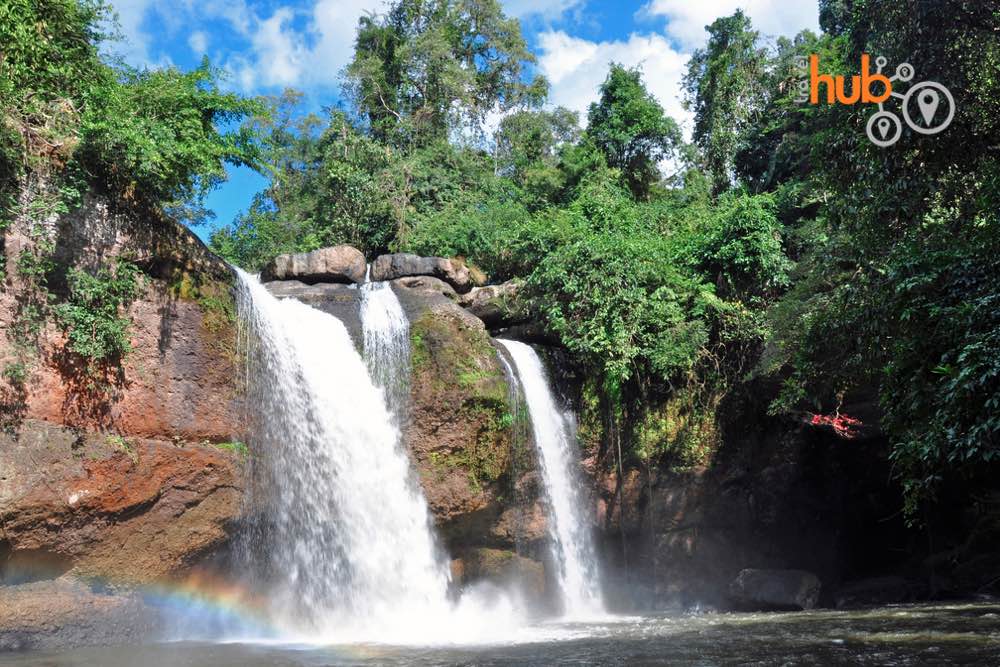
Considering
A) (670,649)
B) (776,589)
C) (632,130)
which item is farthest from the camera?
(632,130)

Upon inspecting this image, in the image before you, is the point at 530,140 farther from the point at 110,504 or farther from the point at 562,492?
the point at 110,504

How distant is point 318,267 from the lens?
18.1m

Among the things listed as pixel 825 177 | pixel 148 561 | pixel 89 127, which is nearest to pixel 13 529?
pixel 148 561

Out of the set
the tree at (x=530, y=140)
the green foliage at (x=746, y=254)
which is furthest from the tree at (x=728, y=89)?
the green foliage at (x=746, y=254)

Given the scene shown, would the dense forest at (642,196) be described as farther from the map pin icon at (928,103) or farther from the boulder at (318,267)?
the boulder at (318,267)

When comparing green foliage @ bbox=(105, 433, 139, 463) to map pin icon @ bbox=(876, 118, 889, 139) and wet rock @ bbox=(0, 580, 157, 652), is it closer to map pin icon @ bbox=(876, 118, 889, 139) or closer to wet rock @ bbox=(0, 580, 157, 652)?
wet rock @ bbox=(0, 580, 157, 652)

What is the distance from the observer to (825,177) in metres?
9.93

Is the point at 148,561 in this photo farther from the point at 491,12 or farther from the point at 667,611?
the point at 491,12

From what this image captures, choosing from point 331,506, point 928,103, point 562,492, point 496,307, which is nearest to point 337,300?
point 496,307

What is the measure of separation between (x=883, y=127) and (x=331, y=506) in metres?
9.53

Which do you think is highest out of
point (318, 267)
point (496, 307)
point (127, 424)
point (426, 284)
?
point (318, 267)

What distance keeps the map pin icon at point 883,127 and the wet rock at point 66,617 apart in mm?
11123

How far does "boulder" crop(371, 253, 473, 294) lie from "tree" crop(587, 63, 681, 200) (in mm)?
10489

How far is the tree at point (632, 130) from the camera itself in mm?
27312
